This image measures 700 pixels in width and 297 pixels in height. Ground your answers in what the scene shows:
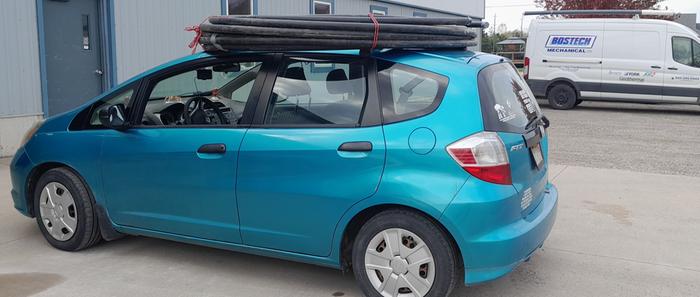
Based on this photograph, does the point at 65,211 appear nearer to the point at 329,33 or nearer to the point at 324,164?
the point at 324,164

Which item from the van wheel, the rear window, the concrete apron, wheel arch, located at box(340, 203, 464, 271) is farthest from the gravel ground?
wheel arch, located at box(340, 203, 464, 271)

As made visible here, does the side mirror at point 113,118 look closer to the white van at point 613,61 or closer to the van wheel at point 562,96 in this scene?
the white van at point 613,61

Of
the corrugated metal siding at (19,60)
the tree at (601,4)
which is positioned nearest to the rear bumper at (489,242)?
the corrugated metal siding at (19,60)

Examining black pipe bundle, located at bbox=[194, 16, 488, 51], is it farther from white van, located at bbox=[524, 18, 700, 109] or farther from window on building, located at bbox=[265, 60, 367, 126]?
white van, located at bbox=[524, 18, 700, 109]

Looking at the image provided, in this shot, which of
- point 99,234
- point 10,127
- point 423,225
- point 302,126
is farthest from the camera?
point 10,127

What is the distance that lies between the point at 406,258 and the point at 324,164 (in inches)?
28.2

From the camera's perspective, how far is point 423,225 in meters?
3.64

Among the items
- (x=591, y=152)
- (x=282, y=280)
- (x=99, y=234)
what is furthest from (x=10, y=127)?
(x=591, y=152)

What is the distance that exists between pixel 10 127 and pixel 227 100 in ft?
16.1

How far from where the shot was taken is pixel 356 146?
3.75 metres

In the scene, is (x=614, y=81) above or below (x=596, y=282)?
above

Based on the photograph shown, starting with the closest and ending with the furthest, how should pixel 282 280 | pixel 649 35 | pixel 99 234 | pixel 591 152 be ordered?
1. pixel 282 280
2. pixel 99 234
3. pixel 591 152
4. pixel 649 35

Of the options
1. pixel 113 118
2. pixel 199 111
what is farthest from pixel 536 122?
pixel 113 118

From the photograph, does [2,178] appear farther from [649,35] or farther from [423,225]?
[649,35]
